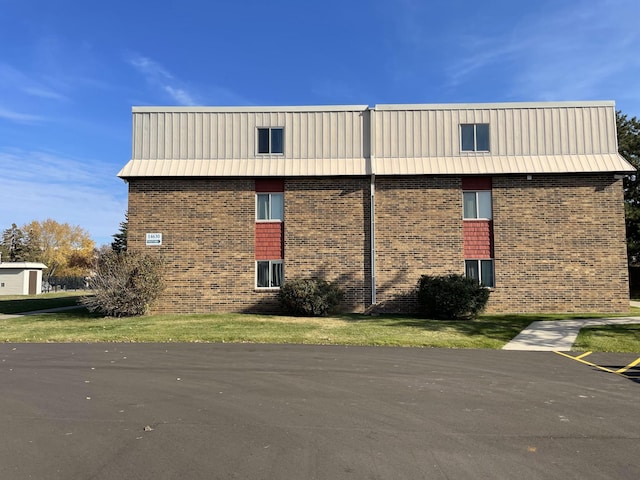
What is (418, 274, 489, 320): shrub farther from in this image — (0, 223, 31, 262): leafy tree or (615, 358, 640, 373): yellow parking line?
(0, 223, 31, 262): leafy tree

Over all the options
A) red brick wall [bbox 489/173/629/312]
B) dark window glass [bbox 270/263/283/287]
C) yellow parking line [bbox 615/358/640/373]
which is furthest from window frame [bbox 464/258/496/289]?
yellow parking line [bbox 615/358/640/373]

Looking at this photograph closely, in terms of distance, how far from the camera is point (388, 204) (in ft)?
61.6

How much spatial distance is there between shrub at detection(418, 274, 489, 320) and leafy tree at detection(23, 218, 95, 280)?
66061 millimetres

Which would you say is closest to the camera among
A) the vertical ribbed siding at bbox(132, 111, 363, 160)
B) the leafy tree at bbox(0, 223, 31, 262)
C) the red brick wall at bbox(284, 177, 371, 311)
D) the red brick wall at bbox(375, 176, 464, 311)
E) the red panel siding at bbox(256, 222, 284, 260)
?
the red brick wall at bbox(375, 176, 464, 311)

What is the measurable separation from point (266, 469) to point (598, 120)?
19.6 meters

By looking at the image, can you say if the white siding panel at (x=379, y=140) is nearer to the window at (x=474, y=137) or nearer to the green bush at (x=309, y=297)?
the window at (x=474, y=137)

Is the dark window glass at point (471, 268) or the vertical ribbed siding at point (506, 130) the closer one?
the dark window glass at point (471, 268)

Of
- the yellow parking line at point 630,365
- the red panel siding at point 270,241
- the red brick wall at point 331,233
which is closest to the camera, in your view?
the yellow parking line at point 630,365

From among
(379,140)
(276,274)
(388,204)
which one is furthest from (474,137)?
(276,274)

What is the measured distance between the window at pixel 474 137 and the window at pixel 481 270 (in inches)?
174

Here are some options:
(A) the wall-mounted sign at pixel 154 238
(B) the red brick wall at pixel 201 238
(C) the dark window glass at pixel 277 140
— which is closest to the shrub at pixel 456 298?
(B) the red brick wall at pixel 201 238

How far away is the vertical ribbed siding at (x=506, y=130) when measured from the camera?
18.8 metres

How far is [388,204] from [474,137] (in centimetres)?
438

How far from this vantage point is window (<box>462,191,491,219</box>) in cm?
1880
